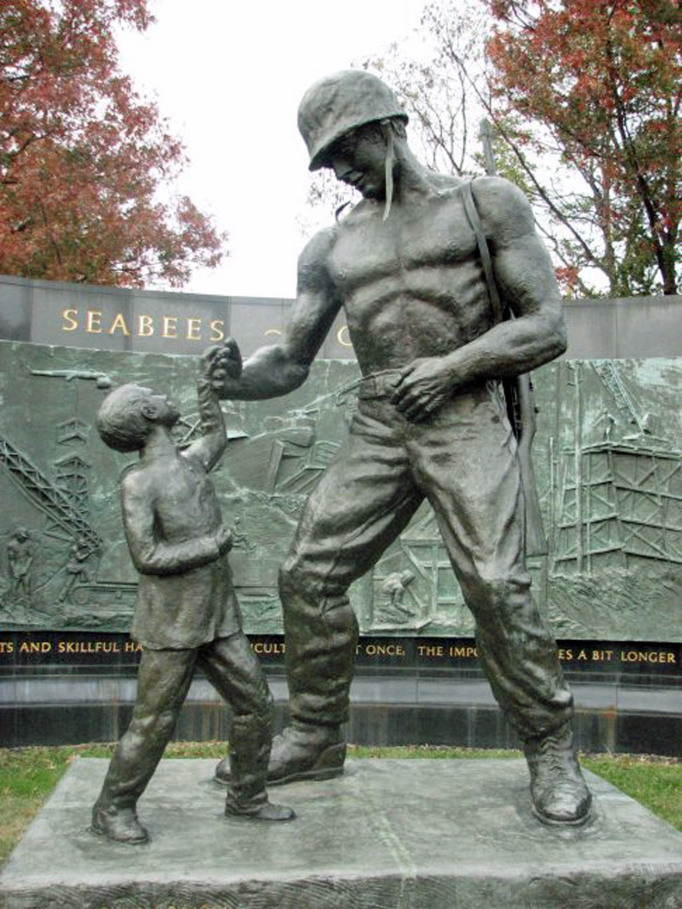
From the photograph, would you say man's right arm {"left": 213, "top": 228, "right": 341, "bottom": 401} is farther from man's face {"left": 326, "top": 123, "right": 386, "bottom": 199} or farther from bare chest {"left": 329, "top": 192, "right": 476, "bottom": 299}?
man's face {"left": 326, "top": 123, "right": 386, "bottom": 199}

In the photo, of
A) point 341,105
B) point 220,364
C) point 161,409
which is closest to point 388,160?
point 341,105

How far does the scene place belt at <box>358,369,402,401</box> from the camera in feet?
13.7

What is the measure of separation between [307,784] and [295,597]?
2.52ft

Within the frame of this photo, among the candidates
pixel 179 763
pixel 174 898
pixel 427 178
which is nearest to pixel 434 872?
pixel 174 898

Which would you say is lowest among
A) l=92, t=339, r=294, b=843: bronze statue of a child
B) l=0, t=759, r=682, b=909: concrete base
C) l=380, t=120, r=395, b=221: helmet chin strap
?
l=0, t=759, r=682, b=909: concrete base

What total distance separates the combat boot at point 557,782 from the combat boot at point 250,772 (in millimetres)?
895

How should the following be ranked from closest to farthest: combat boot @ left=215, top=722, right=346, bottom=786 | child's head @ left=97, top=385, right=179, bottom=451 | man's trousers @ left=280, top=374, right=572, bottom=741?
child's head @ left=97, top=385, right=179, bottom=451, man's trousers @ left=280, top=374, right=572, bottom=741, combat boot @ left=215, top=722, right=346, bottom=786

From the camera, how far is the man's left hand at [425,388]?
3979 mm

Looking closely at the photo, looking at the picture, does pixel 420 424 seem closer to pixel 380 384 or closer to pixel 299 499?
pixel 380 384

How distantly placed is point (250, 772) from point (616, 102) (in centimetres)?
1366

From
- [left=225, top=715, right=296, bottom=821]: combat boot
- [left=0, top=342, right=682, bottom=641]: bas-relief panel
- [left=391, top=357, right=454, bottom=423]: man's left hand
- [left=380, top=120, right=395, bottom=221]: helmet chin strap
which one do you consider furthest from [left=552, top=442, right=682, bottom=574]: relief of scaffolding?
[left=225, top=715, right=296, bottom=821]: combat boot

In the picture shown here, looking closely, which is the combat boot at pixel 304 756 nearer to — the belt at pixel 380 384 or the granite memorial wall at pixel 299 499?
the belt at pixel 380 384

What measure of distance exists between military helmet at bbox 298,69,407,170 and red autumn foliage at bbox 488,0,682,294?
458 inches

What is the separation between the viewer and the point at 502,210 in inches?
159
